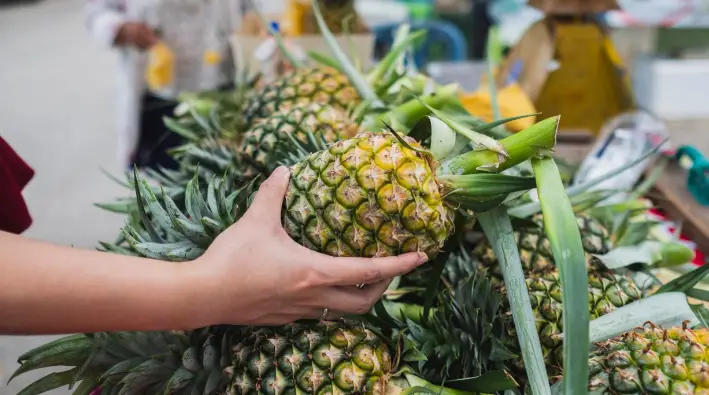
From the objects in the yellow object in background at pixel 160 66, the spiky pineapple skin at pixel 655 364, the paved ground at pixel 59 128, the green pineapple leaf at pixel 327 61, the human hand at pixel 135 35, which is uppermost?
the green pineapple leaf at pixel 327 61

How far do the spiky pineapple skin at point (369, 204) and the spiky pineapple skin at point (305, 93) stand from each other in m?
0.63

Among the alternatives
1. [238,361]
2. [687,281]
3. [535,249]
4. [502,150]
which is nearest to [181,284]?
[238,361]

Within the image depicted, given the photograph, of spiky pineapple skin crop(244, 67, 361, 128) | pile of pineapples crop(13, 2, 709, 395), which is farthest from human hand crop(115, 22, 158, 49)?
pile of pineapples crop(13, 2, 709, 395)

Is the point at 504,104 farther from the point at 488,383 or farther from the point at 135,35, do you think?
the point at 135,35

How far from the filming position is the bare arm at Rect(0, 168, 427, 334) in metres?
0.85

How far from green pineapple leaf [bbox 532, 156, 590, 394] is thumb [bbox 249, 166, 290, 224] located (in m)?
0.38

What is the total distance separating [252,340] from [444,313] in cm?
34

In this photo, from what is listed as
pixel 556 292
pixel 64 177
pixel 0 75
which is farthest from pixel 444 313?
pixel 0 75

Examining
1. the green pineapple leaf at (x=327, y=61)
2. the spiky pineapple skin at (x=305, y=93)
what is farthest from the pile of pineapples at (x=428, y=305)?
the green pineapple leaf at (x=327, y=61)

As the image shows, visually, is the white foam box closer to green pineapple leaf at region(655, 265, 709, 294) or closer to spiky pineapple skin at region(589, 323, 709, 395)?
green pineapple leaf at region(655, 265, 709, 294)

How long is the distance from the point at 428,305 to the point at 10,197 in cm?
77

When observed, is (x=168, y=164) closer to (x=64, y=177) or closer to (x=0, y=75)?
(x=64, y=177)

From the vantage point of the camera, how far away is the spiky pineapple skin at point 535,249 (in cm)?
130

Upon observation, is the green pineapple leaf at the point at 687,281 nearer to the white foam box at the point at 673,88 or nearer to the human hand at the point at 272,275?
the human hand at the point at 272,275
